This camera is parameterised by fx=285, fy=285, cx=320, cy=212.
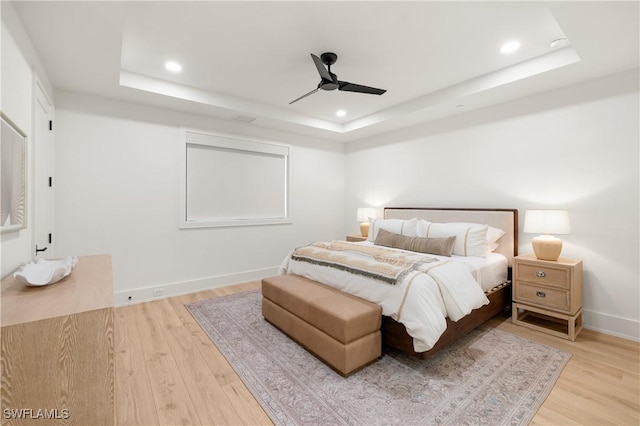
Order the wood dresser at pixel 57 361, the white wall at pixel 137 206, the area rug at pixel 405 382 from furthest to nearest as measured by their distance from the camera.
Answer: the white wall at pixel 137 206 → the area rug at pixel 405 382 → the wood dresser at pixel 57 361

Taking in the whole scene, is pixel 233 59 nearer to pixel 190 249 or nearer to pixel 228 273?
pixel 190 249

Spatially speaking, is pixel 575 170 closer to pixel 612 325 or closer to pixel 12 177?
pixel 612 325

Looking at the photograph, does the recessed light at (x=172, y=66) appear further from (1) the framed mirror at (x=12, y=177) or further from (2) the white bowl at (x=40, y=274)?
(2) the white bowl at (x=40, y=274)

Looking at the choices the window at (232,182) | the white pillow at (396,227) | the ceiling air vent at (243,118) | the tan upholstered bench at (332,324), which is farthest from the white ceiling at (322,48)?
the tan upholstered bench at (332,324)

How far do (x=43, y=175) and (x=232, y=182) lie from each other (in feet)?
7.00

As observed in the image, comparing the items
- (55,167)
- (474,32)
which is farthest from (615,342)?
(55,167)

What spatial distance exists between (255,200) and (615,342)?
14.7 feet

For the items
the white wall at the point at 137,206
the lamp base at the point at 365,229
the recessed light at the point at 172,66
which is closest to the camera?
the recessed light at the point at 172,66

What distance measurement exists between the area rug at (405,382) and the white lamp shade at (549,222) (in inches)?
42.2

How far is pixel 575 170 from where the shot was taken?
2971 mm

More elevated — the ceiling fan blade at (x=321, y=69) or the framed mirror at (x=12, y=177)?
the ceiling fan blade at (x=321, y=69)

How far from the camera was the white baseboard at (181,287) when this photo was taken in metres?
3.47

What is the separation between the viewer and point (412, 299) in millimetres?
2086

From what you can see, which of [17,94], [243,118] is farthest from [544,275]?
[17,94]
